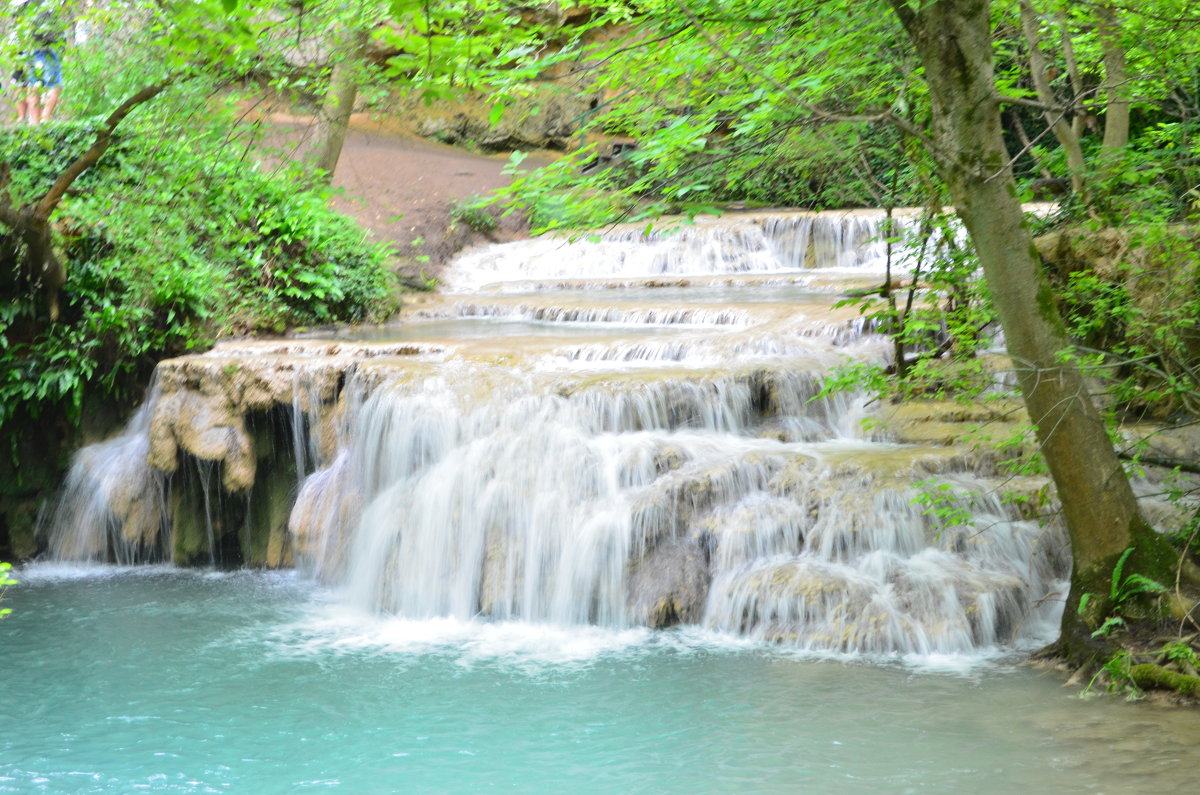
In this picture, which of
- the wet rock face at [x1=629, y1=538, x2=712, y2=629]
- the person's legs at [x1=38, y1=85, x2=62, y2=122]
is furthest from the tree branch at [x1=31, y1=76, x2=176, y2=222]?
the wet rock face at [x1=629, y1=538, x2=712, y2=629]

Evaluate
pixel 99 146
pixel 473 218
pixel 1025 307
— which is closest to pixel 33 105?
pixel 99 146

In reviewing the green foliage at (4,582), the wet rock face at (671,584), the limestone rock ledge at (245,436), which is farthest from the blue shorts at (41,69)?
the wet rock face at (671,584)

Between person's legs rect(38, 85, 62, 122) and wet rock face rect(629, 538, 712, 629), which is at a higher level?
person's legs rect(38, 85, 62, 122)

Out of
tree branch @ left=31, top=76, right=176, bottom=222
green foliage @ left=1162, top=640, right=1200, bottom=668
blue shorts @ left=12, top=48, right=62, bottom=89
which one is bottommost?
green foliage @ left=1162, top=640, right=1200, bottom=668

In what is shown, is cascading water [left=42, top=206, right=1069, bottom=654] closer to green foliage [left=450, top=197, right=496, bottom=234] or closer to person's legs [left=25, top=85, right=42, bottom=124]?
person's legs [left=25, top=85, right=42, bottom=124]

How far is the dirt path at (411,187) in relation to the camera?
17344 mm

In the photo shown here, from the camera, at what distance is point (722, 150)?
18.3 feet

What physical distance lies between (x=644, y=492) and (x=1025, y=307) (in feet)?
10.6

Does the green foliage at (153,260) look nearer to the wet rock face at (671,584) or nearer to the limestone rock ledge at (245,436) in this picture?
the limestone rock ledge at (245,436)

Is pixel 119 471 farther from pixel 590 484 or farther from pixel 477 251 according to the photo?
pixel 477 251

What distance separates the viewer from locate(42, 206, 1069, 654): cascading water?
7.07 m

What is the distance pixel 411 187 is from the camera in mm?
19469

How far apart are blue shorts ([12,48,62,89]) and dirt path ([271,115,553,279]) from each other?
4759 mm

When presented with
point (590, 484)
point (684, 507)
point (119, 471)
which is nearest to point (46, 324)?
point (119, 471)
